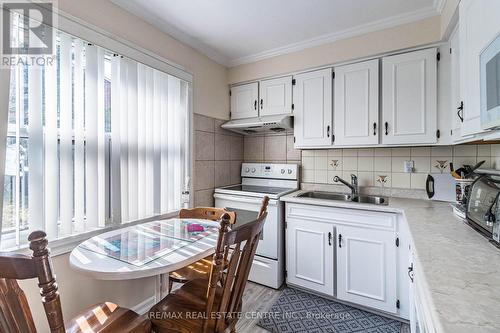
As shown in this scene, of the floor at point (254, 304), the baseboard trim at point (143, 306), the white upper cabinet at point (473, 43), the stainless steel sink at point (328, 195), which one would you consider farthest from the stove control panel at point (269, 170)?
the baseboard trim at point (143, 306)

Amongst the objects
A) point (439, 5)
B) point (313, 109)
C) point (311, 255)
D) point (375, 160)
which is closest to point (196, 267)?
point (311, 255)

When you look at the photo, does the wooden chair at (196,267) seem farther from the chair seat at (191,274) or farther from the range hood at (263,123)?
the range hood at (263,123)

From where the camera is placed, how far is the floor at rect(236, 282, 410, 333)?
1.75 m

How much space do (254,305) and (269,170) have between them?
4.81 ft

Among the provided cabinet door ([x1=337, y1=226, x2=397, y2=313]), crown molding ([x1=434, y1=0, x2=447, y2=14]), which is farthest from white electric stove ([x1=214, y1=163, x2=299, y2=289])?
crown molding ([x1=434, y1=0, x2=447, y2=14])

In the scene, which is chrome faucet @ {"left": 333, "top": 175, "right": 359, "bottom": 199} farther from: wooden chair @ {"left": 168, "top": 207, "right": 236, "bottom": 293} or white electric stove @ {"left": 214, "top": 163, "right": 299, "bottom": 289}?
wooden chair @ {"left": 168, "top": 207, "right": 236, "bottom": 293}

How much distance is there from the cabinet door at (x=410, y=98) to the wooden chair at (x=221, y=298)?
1.62 meters

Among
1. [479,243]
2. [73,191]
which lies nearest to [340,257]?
[479,243]

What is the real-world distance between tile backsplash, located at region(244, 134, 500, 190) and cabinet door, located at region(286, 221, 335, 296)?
0.70 metres

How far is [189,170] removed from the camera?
2.38m

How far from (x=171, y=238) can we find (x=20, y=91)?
1.17 meters

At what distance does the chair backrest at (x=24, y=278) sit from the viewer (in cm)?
61

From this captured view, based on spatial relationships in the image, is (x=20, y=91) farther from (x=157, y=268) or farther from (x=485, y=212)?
(x=485, y=212)

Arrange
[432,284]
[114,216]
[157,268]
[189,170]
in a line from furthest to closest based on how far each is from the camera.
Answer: [189,170]
[114,216]
[157,268]
[432,284]
